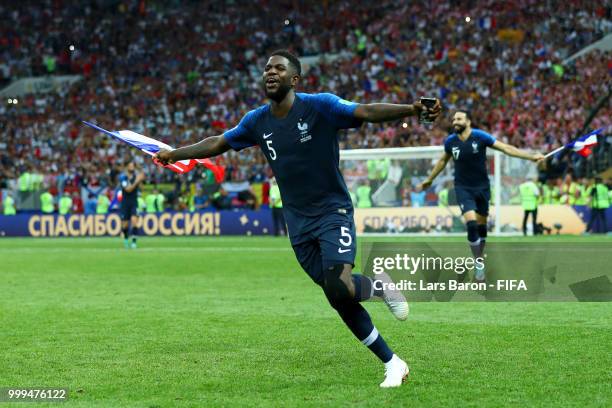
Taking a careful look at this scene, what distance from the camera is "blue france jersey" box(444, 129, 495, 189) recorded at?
15.1 metres

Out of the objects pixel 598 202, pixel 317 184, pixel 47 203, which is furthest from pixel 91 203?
pixel 317 184

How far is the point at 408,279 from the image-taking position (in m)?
13.1

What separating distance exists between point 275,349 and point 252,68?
130 feet

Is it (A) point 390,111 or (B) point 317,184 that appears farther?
(B) point 317,184

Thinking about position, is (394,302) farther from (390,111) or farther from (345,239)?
(390,111)

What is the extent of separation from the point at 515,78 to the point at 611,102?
17.1 ft

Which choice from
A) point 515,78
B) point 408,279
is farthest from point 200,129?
point 408,279

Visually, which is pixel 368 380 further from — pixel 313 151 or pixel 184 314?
pixel 184 314

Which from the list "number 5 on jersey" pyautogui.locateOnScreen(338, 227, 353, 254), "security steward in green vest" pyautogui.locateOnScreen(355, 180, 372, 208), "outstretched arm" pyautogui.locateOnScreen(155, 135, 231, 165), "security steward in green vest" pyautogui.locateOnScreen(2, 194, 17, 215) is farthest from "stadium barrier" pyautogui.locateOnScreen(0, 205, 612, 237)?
"number 5 on jersey" pyautogui.locateOnScreen(338, 227, 353, 254)

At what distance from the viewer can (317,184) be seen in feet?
23.5

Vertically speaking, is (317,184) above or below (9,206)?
above

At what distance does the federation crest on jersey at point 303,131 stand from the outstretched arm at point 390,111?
1.37ft

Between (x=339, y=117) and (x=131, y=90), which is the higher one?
(x=131, y=90)

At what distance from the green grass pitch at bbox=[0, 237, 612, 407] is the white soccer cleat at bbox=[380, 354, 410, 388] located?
7 cm
